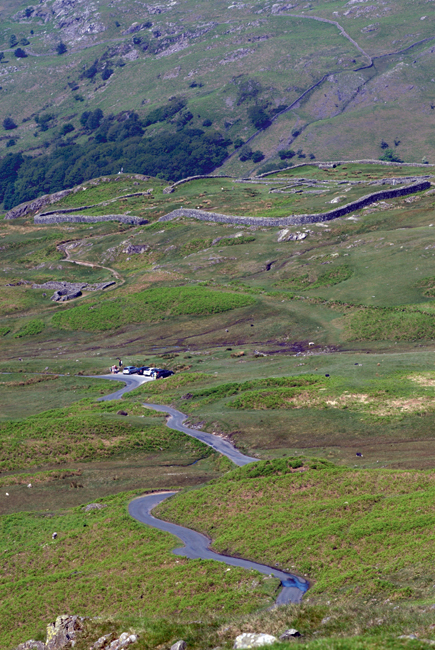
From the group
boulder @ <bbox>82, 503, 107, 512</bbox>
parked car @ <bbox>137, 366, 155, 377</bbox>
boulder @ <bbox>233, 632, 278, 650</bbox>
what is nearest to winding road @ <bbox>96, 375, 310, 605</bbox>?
boulder @ <bbox>82, 503, 107, 512</bbox>

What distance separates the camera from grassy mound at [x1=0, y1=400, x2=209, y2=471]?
213ft

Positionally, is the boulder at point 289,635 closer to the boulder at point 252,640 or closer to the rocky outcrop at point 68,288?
the boulder at point 252,640

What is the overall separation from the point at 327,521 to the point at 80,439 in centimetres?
3384

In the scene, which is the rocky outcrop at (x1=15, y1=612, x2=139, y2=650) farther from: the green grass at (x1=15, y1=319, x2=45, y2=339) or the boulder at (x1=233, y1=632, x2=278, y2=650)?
the green grass at (x1=15, y1=319, x2=45, y2=339)

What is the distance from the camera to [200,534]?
45938mm

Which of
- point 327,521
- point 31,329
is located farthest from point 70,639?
point 31,329

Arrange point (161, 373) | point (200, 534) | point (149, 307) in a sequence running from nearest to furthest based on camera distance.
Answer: point (200, 534), point (161, 373), point (149, 307)

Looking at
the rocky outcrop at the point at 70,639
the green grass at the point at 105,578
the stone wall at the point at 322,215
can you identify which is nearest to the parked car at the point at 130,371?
the green grass at the point at 105,578

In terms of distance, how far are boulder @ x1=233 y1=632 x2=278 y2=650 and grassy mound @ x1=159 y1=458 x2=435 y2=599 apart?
345 inches

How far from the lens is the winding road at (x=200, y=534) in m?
35.8

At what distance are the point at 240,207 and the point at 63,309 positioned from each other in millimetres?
63177

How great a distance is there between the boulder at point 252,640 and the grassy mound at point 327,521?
876cm

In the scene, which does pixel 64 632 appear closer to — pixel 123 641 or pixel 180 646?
pixel 123 641

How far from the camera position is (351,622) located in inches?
1020
